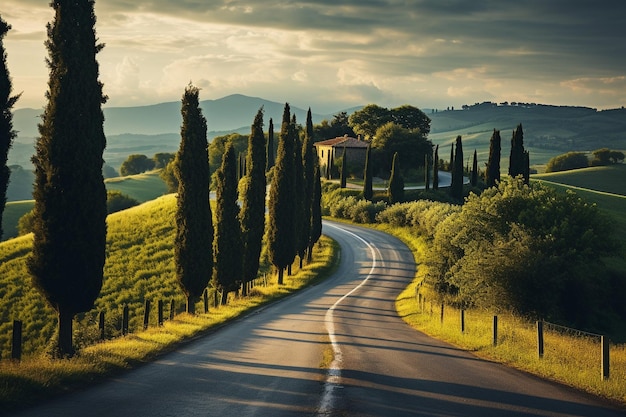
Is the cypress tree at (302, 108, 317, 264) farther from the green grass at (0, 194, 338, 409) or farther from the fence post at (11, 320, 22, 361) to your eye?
the fence post at (11, 320, 22, 361)

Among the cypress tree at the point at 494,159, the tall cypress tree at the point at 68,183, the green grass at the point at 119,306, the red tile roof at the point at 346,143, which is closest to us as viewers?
the green grass at the point at 119,306

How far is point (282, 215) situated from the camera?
52.1 m

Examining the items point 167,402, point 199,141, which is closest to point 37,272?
point 167,402

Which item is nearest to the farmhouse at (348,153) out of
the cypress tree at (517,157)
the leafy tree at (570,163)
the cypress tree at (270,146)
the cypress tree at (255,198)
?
the cypress tree at (270,146)

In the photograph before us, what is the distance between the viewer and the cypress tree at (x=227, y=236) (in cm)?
4009

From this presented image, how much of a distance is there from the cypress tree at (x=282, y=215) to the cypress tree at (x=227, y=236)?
995 cm

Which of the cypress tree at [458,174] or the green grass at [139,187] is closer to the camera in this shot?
the cypress tree at [458,174]

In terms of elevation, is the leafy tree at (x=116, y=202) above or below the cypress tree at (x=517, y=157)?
below

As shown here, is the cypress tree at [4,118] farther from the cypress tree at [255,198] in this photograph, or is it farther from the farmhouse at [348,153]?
the farmhouse at [348,153]

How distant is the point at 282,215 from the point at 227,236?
474 inches

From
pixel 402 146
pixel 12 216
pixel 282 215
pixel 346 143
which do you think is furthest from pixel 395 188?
pixel 12 216

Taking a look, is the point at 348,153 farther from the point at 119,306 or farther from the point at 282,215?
the point at 119,306

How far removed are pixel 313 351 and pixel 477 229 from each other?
21072 millimetres

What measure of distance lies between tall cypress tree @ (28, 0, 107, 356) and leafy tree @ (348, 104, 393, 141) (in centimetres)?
12416
